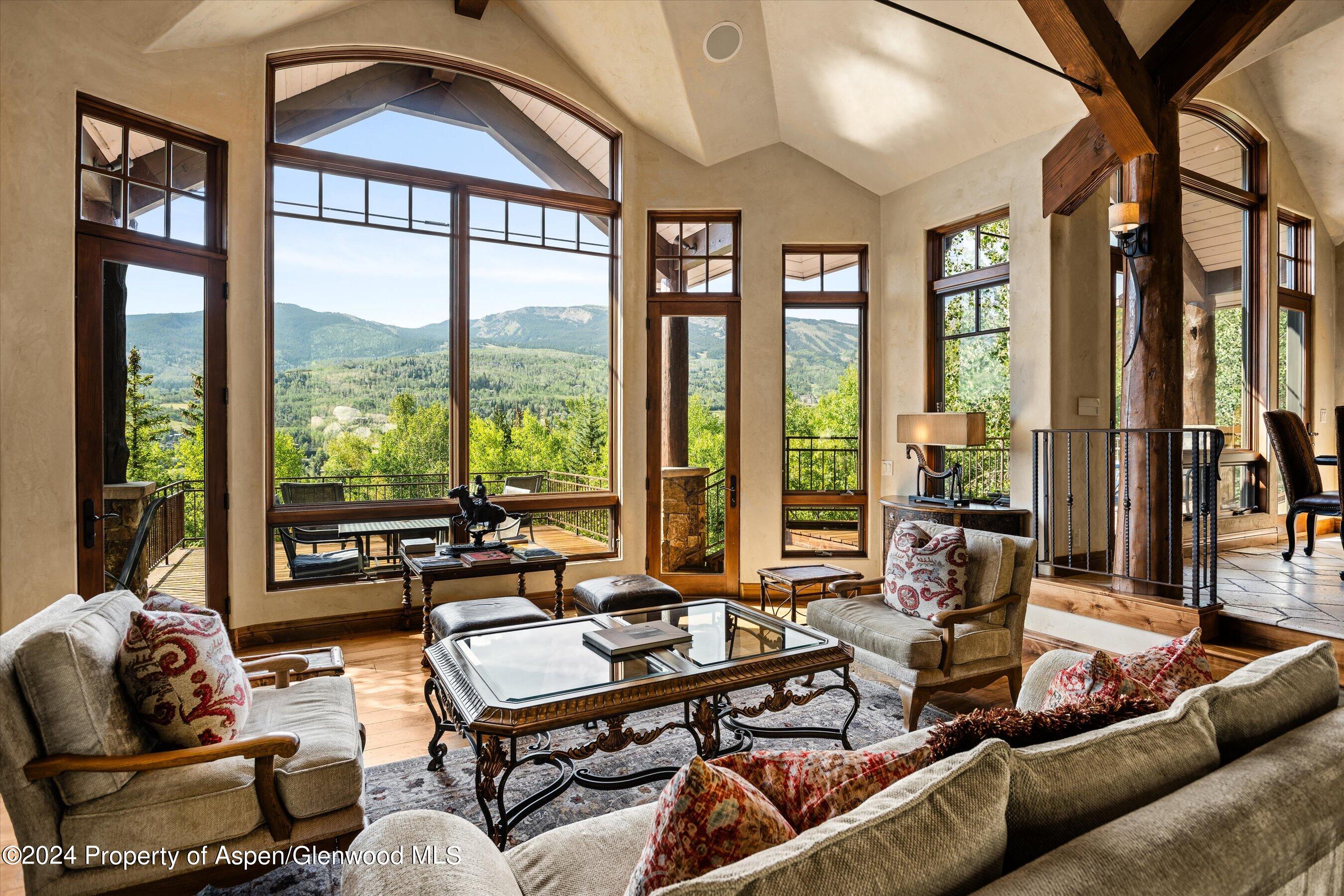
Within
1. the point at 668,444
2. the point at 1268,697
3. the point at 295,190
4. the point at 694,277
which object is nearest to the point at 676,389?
the point at 668,444

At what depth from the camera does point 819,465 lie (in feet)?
19.4

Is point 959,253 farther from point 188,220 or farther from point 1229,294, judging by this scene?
point 188,220

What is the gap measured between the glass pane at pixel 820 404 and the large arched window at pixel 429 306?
152 cm

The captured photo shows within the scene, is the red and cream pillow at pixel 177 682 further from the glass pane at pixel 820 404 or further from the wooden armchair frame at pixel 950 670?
the glass pane at pixel 820 404

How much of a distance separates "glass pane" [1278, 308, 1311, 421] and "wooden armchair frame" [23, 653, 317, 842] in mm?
8392

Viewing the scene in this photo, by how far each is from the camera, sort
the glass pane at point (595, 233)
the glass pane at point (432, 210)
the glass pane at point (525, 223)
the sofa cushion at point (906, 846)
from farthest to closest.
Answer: the glass pane at point (595, 233), the glass pane at point (525, 223), the glass pane at point (432, 210), the sofa cushion at point (906, 846)

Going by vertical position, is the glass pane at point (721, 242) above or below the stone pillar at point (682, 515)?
above

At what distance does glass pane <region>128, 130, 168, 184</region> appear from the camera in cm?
393

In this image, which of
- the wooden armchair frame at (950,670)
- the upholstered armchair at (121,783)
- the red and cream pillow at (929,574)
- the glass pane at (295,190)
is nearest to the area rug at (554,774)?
the wooden armchair frame at (950,670)

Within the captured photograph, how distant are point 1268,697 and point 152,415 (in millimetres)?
4886

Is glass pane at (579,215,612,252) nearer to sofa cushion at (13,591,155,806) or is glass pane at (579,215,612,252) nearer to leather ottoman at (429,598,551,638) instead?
leather ottoman at (429,598,551,638)

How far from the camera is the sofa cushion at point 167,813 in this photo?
1.70 m

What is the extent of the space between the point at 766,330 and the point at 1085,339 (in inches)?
89.8

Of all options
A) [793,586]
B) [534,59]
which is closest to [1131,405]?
[793,586]
